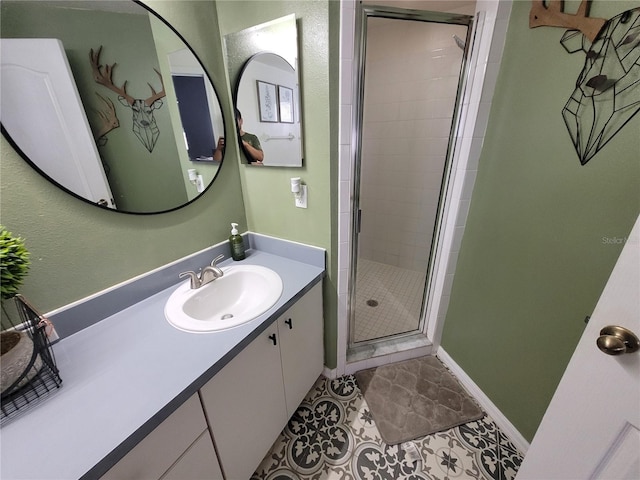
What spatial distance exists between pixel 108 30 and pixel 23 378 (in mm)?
1057

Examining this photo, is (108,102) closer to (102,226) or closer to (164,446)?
(102,226)

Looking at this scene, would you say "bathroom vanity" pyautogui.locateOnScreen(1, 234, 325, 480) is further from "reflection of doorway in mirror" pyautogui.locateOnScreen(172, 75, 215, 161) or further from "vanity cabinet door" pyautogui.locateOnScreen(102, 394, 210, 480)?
"reflection of doorway in mirror" pyautogui.locateOnScreen(172, 75, 215, 161)

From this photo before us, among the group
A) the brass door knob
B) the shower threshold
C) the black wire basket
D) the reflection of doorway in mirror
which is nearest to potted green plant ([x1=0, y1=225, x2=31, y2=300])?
the black wire basket

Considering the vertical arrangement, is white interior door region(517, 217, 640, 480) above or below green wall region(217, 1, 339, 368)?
below

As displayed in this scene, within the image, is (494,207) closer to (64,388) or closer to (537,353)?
(537,353)

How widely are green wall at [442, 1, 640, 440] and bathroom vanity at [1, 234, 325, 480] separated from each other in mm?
857

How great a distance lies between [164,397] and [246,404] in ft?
1.18

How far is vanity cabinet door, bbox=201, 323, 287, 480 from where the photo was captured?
2.48ft

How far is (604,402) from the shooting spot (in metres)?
0.57

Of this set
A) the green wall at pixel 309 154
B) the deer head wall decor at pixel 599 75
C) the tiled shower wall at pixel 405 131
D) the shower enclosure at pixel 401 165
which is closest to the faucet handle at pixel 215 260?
the green wall at pixel 309 154

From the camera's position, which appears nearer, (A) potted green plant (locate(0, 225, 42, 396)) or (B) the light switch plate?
(A) potted green plant (locate(0, 225, 42, 396))

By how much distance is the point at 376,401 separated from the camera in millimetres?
1389

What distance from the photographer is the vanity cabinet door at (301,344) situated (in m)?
1.04

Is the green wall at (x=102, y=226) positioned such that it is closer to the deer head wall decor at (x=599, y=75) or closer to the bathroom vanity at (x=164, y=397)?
the bathroom vanity at (x=164, y=397)
